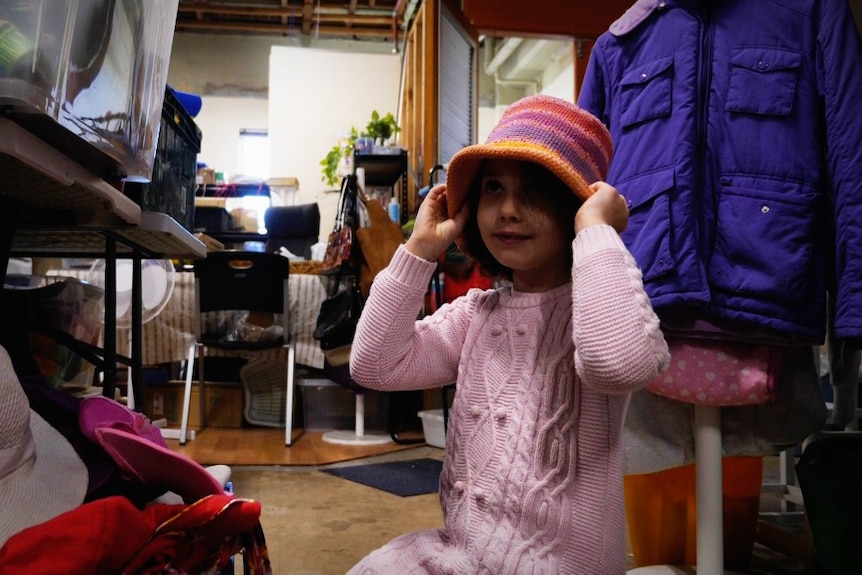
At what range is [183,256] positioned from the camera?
5.62 feet

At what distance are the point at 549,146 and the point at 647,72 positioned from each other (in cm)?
54

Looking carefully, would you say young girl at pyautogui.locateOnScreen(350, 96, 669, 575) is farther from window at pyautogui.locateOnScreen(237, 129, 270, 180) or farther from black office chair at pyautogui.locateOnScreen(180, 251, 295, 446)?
window at pyautogui.locateOnScreen(237, 129, 270, 180)

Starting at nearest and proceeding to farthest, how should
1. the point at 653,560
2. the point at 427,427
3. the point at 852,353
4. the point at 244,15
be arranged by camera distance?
the point at 852,353 < the point at 653,560 < the point at 427,427 < the point at 244,15

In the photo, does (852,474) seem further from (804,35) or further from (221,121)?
(221,121)

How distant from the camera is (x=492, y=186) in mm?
898

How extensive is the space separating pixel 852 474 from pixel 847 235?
0.42 metres

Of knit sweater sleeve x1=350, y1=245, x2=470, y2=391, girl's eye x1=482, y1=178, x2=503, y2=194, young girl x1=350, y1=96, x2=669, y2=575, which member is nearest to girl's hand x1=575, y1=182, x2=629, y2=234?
young girl x1=350, y1=96, x2=669, y2=575

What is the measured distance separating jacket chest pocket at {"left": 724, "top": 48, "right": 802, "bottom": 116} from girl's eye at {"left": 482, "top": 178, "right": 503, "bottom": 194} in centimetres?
54

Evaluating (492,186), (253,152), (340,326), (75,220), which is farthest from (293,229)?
(492,186)

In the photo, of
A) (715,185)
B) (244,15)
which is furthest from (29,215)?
(244,15)

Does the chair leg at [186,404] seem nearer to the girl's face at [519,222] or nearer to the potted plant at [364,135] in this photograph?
the potted plant at [364,135]

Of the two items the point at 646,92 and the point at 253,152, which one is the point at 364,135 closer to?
the point at 253,152

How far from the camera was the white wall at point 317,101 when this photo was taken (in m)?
7.03

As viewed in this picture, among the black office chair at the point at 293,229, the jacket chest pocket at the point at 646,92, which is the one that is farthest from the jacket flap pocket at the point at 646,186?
the black office chair at the point at 293,229
